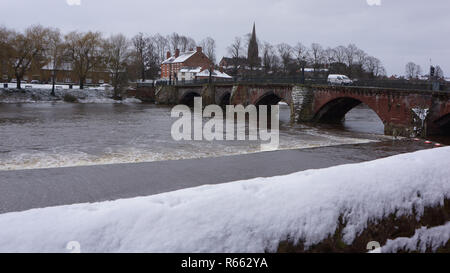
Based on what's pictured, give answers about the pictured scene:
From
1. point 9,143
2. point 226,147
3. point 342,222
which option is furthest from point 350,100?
point 342,222

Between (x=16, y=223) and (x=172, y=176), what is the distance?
378 inches

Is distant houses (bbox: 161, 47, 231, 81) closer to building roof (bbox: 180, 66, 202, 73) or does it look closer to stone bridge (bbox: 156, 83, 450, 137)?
building roof (bbox: 180, 66, 202, 73)

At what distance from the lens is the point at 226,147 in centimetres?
2148

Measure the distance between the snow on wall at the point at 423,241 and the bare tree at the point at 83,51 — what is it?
73.1m

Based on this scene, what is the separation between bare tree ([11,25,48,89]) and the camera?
62.2 m

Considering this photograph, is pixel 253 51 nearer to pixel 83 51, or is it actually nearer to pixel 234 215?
pixel 83 51

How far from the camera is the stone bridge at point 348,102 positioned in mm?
25906

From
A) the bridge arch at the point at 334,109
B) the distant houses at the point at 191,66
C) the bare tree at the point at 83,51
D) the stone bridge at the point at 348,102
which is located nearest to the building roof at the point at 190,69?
the distant houses at the point at 191,66

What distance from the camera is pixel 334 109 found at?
38.1m

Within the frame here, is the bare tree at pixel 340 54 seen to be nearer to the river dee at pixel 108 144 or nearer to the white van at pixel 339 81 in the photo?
the white van at pixel 339 81

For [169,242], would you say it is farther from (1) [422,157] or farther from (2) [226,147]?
(2) [226,147]

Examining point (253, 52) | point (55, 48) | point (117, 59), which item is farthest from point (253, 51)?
point (55, 48)

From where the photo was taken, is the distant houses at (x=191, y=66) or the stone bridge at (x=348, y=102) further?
the distant houses at (x=191, y=66)

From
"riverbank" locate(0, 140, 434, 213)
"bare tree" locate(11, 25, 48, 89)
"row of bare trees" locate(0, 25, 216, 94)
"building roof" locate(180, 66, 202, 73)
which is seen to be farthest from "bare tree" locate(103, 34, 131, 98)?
"riverbank" locate(0, 140, 434, 213)
